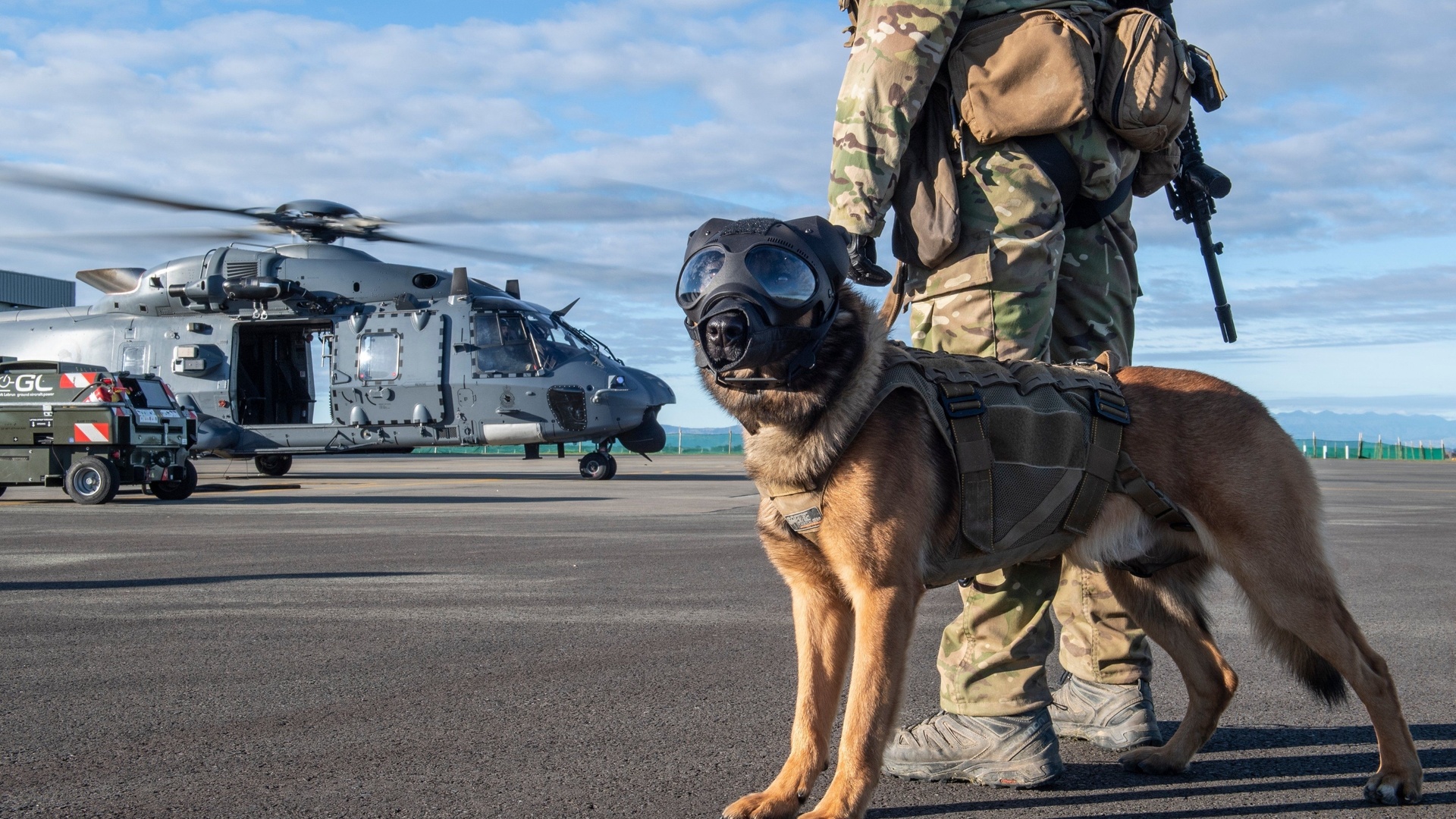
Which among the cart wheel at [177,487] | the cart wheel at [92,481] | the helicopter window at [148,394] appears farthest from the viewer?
the cart wheel at [177,487]

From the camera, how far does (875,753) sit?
2.54 metres

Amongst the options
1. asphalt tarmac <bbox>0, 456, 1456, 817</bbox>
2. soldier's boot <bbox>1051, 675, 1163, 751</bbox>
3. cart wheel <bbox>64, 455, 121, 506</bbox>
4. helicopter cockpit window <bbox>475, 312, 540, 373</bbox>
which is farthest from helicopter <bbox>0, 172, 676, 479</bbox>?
soldier's boot <bbox>1051, 675, 1163, 751</bbox>

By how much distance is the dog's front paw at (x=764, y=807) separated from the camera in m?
2.55

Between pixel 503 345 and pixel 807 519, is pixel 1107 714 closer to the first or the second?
pixel 807 519

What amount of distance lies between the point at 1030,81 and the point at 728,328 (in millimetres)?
1461

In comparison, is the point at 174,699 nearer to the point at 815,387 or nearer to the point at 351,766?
the point at 351,766

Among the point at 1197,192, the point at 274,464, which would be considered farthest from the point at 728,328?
the point at 274,464

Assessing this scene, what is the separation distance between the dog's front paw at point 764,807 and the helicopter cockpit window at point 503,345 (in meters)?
16.5

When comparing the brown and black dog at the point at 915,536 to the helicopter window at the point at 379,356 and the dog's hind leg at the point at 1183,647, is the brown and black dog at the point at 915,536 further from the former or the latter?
the helicopter window at the point at 379,356

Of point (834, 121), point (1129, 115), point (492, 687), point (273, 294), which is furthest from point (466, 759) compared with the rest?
point (273, 294)

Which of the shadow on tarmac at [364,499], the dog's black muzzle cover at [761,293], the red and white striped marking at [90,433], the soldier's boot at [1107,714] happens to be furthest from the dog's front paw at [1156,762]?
the red and white striped marking at [90,433]

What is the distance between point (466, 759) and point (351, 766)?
30cm

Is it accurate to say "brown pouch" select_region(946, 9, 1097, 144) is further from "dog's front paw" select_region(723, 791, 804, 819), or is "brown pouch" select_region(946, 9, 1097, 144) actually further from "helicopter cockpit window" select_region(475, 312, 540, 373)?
"helicopter cockpit window" select_region(475, 312, 540, 373)

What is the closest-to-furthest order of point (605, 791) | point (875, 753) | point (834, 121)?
1. point (875, 753)
2. point (605, 791)
3. point (834, 121)
